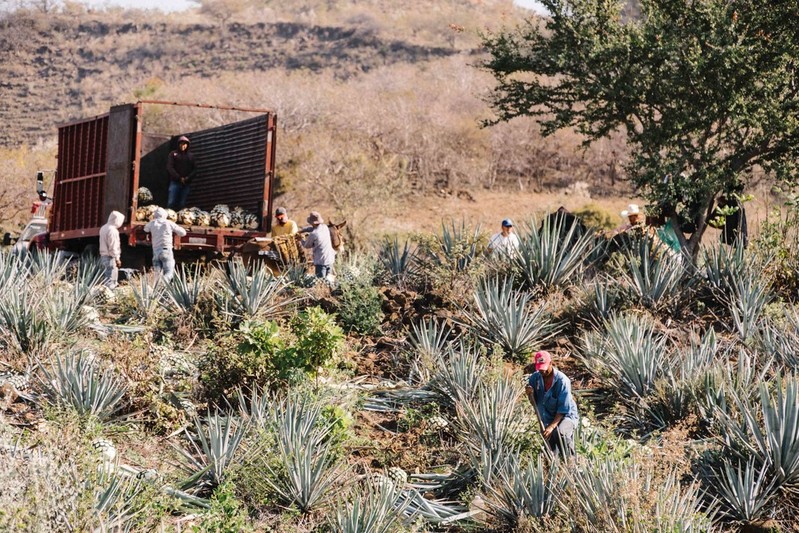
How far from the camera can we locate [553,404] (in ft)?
30.7

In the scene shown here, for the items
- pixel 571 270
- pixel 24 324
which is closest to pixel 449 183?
pixel 571 270

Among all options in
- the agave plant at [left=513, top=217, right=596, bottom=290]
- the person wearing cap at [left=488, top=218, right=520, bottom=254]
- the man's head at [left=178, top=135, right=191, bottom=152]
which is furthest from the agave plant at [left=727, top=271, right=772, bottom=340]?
the man's head at [left=178, top=135, right=191, bottom=152]

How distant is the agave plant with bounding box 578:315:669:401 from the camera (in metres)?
10.6

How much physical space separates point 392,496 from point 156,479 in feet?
6.36

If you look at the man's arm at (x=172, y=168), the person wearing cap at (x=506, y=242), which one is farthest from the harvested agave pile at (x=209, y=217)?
the person wearing cap at (x=506, y=242)

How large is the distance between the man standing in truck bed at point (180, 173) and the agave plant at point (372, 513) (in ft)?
35.8

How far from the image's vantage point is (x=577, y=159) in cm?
3681

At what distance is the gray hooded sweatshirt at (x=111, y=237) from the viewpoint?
1577cm

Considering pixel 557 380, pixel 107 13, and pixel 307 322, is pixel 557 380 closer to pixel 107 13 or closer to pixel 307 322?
pixel 307 322

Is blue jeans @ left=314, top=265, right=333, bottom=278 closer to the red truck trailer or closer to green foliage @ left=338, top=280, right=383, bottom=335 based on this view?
green foliage @ left=338, top=280, right=383, bottom=335

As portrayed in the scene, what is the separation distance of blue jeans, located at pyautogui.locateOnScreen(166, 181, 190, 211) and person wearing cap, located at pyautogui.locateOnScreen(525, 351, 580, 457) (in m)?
10.5

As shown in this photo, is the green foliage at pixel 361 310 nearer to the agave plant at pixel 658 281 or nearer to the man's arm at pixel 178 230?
the agave plant at pixel 658 281

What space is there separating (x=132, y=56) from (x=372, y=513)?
50430 mm

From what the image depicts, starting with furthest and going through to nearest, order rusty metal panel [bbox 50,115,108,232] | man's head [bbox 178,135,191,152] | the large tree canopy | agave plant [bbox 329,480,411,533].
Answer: man's head [bbox 178,135,191,152] < rusty metal panel [bbox 50,115,108,232] < the large tree canopy < agave plant [bbox 329,480,411,533]
